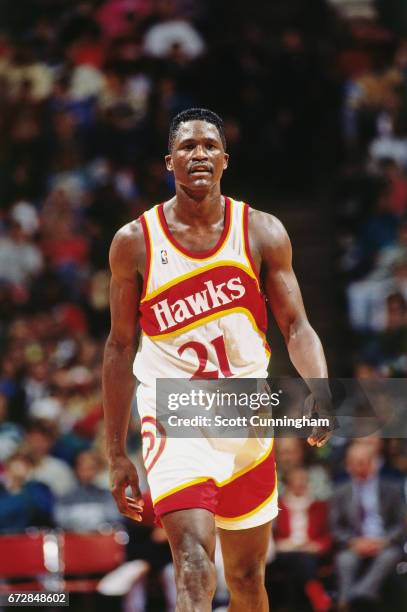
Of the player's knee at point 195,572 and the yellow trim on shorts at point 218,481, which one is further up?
the yellow trim on shorts at point 218,481

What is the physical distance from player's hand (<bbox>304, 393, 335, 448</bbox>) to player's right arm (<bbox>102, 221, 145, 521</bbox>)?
0.84 meters

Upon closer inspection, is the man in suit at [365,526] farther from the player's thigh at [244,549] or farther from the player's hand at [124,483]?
the player's hand at [124,483]

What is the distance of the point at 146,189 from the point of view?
12992 millimetres

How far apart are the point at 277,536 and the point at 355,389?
54.7 inches

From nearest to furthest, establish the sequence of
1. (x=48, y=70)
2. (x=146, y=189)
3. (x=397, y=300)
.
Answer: (x=397, y=300) → (x=146, y=189) → (x=48, y=70)

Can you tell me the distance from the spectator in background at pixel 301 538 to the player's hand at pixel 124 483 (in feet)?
10.9

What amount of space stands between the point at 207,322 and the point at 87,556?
359 centimetres

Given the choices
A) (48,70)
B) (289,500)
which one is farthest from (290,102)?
(289,500)

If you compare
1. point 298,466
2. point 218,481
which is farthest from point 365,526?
point 218,481

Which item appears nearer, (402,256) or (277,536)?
(277,536)

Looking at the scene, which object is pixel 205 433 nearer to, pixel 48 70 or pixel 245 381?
pixel 245 381

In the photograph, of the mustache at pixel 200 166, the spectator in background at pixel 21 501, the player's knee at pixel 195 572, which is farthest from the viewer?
the spectator in background at pixel 21 501

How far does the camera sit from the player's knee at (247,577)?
5492 mm

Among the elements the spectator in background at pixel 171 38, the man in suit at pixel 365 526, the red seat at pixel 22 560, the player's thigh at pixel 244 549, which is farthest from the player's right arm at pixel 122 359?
the spectator in background at pixel 171 38
